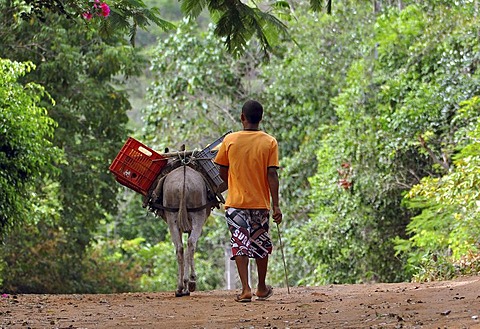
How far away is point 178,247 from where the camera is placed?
39.0ft

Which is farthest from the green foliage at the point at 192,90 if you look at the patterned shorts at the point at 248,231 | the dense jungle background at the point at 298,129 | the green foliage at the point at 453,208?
the patterned shorts at the point at 248,231

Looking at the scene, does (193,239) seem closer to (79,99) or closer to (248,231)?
(248,231)

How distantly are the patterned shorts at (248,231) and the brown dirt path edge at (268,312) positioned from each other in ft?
1.74

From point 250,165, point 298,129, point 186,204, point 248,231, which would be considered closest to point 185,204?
point 186,204

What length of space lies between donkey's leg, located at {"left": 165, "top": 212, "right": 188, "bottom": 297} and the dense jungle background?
2426 mm

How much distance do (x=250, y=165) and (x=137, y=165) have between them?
2775 mm

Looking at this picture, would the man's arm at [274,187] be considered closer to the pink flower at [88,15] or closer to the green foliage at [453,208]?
the pink flower at [88,15]

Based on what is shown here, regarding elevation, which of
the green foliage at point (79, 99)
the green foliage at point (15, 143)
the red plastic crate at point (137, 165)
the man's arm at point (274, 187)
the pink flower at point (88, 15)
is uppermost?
the green foliage at point (79, 99)

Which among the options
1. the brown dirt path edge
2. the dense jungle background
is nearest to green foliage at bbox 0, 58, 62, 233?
the dense jungle background

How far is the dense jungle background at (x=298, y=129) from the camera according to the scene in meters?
15.7

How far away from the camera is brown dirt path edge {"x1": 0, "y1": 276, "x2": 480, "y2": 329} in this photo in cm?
764

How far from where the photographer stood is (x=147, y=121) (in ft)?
96.5

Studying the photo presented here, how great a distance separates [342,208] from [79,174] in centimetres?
642

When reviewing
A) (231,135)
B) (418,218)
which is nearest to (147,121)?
(418,218)
